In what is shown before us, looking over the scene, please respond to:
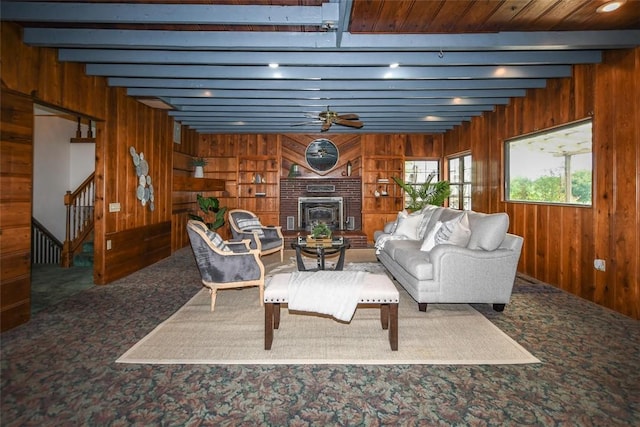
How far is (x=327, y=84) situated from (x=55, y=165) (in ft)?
19.3

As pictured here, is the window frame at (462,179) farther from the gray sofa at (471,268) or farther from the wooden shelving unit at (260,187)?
the wooden shelving unit at (260,187)

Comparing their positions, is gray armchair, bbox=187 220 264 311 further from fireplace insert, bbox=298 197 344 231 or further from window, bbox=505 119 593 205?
fireplace insert, bbox=298 197 344 231

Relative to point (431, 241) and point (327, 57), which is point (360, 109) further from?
point (431, 241)

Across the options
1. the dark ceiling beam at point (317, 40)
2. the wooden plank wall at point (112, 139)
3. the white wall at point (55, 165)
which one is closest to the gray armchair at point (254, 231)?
the wooden plank wall at point (112, 139)

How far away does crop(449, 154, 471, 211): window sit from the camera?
23.6 feet

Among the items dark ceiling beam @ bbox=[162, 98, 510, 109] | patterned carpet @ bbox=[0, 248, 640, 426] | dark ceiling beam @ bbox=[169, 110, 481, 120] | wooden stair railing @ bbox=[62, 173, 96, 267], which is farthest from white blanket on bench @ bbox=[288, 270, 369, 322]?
wooden stair railing @ bbox=[62, 173, 96, 267]

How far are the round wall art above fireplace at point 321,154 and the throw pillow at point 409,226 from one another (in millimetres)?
3406

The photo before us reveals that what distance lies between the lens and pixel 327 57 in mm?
3787

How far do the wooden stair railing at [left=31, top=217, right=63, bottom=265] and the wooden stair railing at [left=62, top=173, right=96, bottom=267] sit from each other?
0.52 meters

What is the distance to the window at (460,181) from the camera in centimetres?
720

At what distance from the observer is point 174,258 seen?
6293 millimetres

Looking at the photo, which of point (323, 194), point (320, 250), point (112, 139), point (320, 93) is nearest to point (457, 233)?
point (320, 250)

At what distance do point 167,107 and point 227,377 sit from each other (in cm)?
483

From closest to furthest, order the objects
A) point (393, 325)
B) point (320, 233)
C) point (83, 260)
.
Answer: point (393, 325)
point (320, 233)
point (83, 260)
